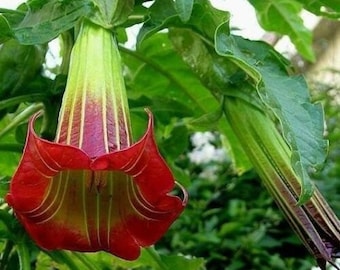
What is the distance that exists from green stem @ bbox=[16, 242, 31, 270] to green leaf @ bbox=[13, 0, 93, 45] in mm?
213

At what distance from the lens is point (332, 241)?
2.43 feet

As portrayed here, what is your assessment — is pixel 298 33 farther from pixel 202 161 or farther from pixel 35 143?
pixel 202 161

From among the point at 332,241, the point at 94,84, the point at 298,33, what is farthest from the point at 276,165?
the point at 298,33

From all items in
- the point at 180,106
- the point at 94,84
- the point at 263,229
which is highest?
the point at 94,84

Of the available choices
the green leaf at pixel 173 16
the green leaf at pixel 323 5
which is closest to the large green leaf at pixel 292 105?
the green leaf at pixel 173 16

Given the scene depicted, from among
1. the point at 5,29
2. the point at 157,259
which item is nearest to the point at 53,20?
the point at 5,29

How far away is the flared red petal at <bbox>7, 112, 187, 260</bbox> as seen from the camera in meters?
0.59

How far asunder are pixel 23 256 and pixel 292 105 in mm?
294

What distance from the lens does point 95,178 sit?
681 millimetres

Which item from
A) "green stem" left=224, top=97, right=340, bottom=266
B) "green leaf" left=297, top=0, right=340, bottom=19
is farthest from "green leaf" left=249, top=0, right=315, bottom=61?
"green stem" left=224, top=97, right=340, bottom=266

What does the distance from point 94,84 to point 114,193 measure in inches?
3.3

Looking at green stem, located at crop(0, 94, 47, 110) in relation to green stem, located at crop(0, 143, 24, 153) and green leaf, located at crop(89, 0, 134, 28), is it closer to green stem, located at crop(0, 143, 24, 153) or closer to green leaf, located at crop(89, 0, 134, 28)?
green stem, located at crop(0, 143, 24, 153)

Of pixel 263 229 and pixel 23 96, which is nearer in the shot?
pixel 23 96

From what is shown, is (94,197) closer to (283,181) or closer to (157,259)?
(283,181)
